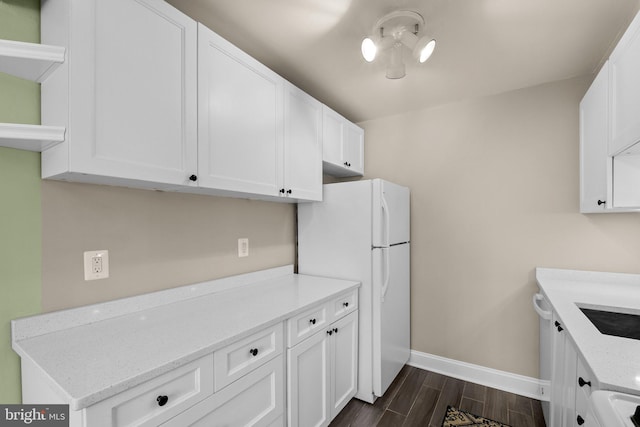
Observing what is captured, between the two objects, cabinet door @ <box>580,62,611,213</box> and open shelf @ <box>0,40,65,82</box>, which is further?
cabinet door @ <box>580,62,611,213</box>

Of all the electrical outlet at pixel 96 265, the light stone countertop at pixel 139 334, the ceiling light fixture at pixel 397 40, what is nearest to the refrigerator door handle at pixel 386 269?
the light stone countertop at pixel 139 334

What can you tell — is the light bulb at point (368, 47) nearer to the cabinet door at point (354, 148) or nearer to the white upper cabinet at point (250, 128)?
the white upper cabinet at point (250, 128)

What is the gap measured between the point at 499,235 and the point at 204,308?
2279 mm

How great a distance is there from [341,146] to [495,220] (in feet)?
4.69

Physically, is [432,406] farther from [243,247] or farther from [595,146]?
[595,146]

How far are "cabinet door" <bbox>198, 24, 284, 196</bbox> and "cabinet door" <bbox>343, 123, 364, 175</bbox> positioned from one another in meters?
0.94

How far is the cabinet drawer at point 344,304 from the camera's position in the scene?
6.41 feet

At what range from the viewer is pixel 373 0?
1419 millimetres

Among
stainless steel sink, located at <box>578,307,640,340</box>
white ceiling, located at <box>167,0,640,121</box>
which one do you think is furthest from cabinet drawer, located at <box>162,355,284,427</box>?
white ceiling, located at <box>167,0,640,121</box>

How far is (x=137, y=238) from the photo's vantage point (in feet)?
4.94

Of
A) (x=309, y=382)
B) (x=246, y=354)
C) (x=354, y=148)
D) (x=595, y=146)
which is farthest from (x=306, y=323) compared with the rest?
(x=595, y=146)

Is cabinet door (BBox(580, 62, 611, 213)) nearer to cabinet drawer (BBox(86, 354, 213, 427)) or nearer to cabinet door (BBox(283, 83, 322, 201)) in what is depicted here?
cabinet door (BBox(283, 83, 322, 201))

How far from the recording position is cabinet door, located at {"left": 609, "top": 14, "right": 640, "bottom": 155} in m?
1.28

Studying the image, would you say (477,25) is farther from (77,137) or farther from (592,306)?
(77,137)
